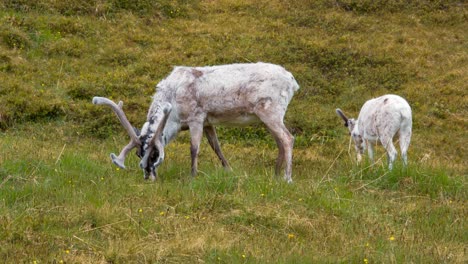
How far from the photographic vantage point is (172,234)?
22.8 ft

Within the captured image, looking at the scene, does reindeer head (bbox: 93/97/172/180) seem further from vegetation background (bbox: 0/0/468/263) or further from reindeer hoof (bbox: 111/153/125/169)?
vegetation background (bbox: 0/0/468/263)

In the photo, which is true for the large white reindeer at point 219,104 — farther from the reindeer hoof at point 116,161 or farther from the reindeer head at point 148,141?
the reindeer hoof at point 116,161

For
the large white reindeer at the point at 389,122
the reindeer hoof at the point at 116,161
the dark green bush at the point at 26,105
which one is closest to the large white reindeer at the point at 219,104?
the reindeer hoof at the point at 116,161

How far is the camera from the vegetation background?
6.86 m

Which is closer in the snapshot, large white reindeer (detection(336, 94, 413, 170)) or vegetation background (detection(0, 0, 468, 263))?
vegetation background (detection(0, 0, 468, 263))

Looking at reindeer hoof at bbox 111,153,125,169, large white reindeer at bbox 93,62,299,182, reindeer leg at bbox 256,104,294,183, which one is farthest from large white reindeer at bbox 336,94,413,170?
reindeer hoof at bbox 111,153,125,169

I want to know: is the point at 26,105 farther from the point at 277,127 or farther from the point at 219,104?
the point at 277,127

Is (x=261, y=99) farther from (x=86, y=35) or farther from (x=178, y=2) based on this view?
(x=178, y=2)

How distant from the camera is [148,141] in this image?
10367 millimetres

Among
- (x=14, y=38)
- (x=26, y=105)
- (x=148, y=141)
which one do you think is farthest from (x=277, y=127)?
(x=14, y=38)

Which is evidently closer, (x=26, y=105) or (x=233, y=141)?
(x=233, y=141)

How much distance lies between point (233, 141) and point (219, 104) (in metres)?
4.50

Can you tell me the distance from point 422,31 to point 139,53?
9.16 metres

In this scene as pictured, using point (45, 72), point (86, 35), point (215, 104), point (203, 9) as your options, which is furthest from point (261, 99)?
point (203, 9)
